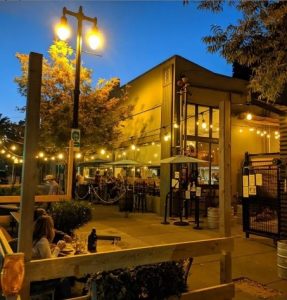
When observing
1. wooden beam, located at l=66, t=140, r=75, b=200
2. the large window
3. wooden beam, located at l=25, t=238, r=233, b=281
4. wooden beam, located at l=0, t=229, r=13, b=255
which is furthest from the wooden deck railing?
the large window

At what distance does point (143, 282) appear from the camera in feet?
13.0

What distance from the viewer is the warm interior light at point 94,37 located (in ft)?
33.5

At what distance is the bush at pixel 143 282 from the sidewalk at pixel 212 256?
5.69ft

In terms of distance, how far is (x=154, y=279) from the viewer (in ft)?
13.2

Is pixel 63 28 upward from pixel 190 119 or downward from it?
upward

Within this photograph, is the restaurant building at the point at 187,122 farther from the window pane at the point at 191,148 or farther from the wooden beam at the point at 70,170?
the wooden beam at the point at 70,170

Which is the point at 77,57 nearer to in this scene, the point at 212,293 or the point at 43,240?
the point at 43,240

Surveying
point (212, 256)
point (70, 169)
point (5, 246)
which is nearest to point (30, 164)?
point (5, 246)

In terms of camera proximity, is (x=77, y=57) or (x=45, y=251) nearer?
(x=45, y=251)

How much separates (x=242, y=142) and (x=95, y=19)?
11299 mm

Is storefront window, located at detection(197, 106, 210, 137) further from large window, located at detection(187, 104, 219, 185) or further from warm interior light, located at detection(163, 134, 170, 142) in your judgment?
warm interior light, located at detection(163, 134, 170, 142)

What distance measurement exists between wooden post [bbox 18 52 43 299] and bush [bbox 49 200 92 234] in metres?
4.37

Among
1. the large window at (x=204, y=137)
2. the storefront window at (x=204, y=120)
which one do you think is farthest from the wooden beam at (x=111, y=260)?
the storefront window at (x=204, y=120)

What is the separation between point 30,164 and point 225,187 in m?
2.71
